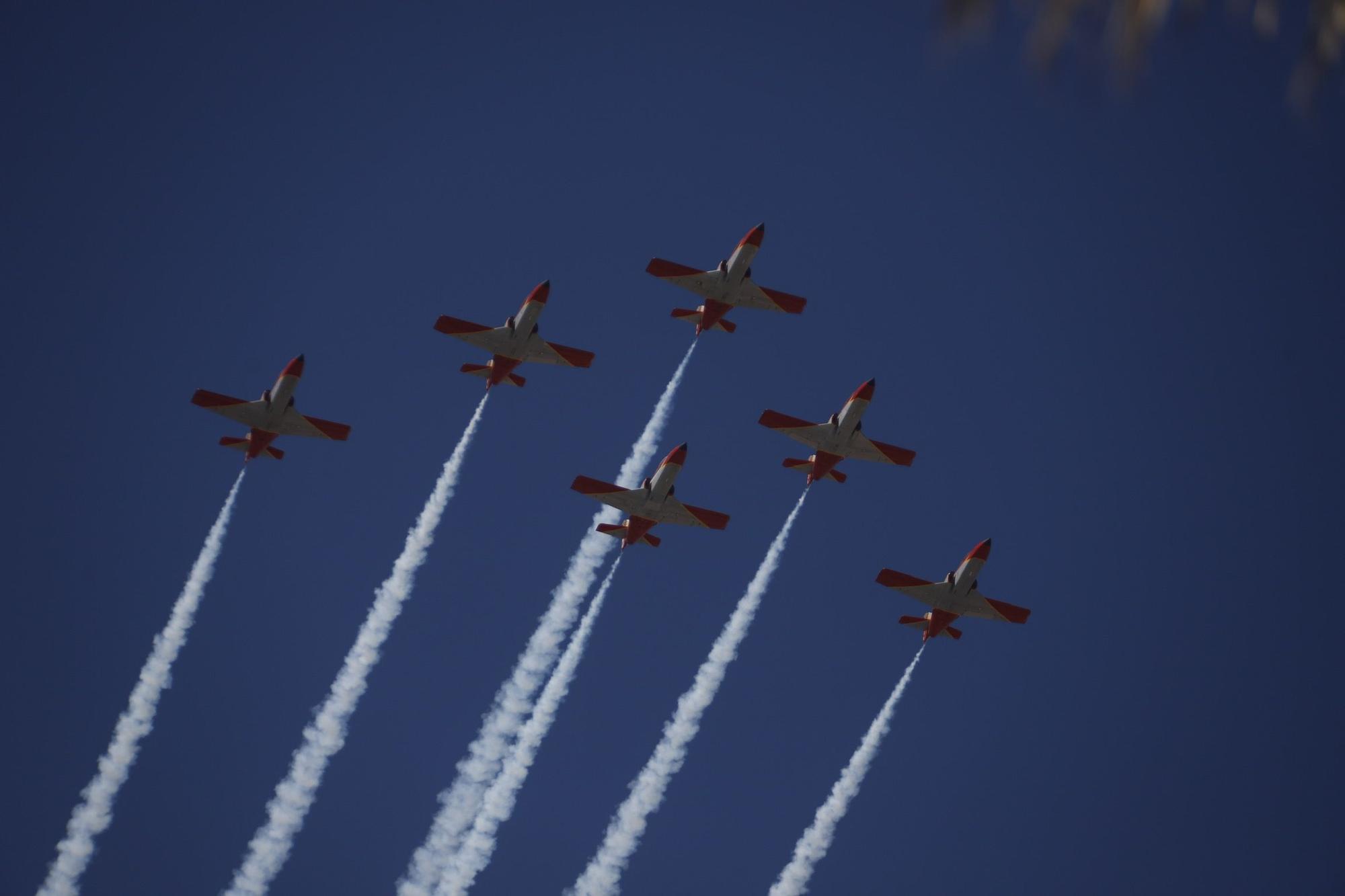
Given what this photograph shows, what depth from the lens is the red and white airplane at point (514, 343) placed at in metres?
67.7

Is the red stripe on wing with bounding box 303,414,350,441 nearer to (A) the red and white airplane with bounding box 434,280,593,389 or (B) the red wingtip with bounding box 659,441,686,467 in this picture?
(A) the red and white airplane with bounding box 434,280,593,389

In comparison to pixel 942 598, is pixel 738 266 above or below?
above

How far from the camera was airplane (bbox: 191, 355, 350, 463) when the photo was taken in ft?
222

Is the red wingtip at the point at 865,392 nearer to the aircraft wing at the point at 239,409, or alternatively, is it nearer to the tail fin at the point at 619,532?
the tail fin at the point at 619,532

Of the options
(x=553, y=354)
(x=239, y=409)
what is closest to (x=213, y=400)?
(x=239, y=409)

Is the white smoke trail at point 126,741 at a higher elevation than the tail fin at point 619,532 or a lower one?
lower

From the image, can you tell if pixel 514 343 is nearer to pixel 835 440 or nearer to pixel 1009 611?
pixel 835 440

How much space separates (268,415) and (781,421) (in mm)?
24117

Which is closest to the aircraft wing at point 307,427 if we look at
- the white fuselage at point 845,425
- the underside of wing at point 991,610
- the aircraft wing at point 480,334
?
the aircraft wing at point 480,334

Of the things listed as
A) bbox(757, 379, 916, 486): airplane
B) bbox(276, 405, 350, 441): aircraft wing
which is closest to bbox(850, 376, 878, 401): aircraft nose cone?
bbox(757, 379, 916, 486): airplane

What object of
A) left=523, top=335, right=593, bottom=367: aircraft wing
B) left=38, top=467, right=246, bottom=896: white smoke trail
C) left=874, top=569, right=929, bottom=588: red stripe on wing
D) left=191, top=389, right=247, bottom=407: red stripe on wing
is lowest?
left=38, top=467, right=246, bottom=896: white smoke trail

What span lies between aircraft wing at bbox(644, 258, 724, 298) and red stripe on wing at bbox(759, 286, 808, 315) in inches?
101

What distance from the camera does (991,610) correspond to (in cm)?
6944

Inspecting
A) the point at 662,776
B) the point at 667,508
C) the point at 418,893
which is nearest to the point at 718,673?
the point at 662,776
